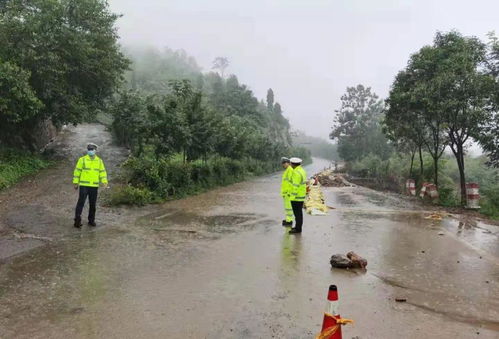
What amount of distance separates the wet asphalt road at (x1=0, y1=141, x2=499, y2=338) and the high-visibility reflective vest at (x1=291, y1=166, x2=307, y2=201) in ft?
2.91

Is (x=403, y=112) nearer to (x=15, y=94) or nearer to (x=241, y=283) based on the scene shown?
(x=15, y=94)

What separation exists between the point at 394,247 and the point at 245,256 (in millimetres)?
3076

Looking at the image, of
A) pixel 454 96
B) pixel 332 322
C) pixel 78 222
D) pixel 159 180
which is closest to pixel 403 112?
pixel 454 96

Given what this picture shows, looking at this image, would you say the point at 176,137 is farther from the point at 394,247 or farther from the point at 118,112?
the point at 394,247

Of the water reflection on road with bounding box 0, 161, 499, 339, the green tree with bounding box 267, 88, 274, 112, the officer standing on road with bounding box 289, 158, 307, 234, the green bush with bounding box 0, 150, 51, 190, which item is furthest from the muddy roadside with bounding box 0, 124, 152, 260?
the green tree with bounding box 267, 88, 274, 112

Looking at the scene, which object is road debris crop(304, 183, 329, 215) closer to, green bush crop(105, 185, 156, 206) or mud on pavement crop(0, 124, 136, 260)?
green bush crop(105, 185, 156, 206)

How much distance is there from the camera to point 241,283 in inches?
218

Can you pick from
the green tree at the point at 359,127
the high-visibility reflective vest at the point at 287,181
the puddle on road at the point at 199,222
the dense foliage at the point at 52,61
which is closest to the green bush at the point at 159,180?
the puddle on road at the point at 199,222

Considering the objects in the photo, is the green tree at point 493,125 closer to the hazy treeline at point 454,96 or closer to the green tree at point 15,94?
the hazy treeline at point 454,96

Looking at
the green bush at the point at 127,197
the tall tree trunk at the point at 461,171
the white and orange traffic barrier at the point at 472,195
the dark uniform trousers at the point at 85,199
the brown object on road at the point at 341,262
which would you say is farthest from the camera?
the tall tree trunk at the point at 461,171

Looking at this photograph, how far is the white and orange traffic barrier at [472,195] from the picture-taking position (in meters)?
14.5

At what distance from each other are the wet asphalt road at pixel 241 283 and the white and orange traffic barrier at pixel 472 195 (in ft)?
17.3

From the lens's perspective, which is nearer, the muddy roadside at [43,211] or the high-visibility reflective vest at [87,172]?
the muddy roadside at [43,211]

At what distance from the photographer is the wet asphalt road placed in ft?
13.8
